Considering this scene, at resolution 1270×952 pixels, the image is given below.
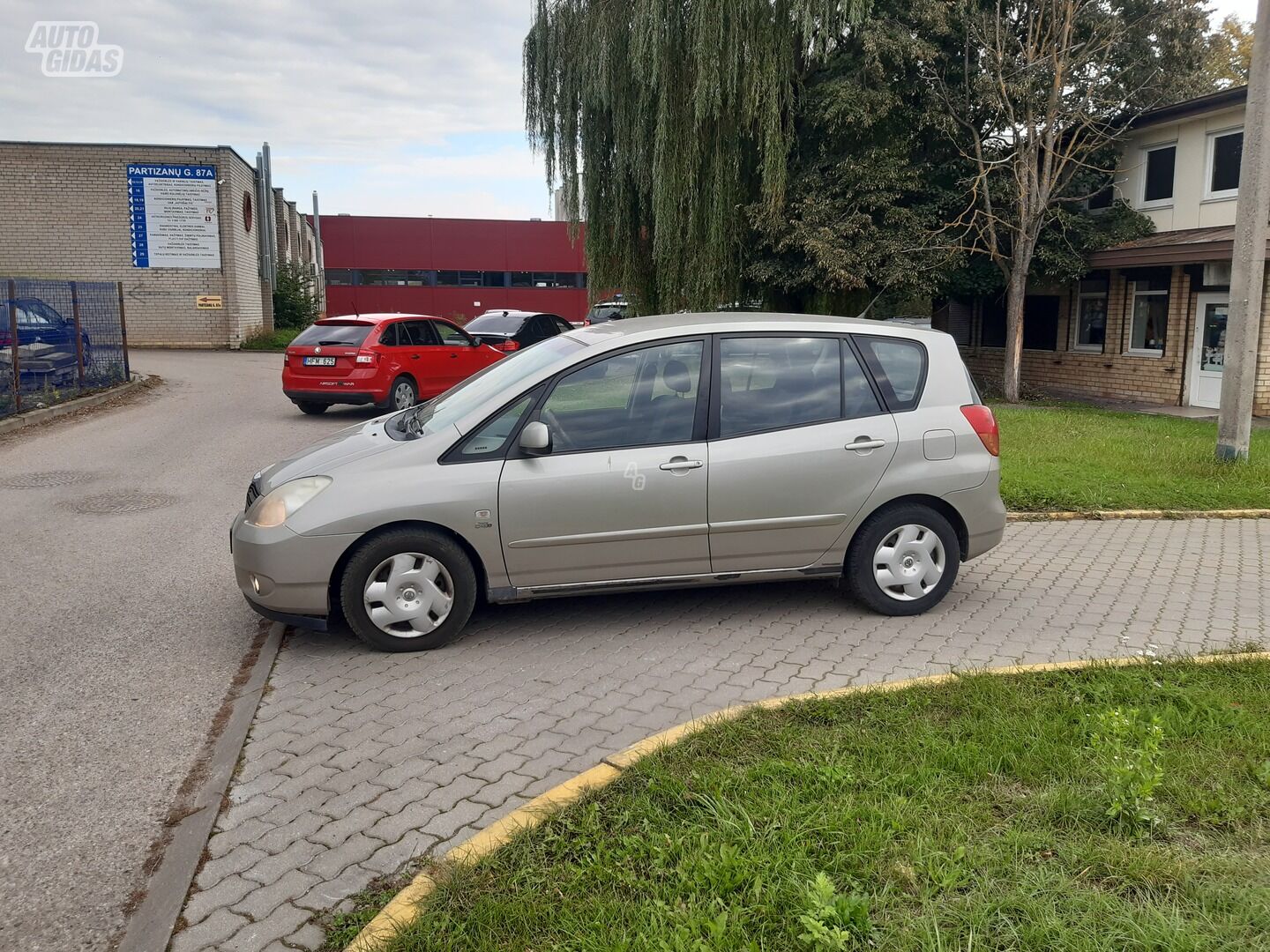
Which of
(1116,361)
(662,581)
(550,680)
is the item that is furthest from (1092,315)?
(550,680)

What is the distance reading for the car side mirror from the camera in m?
5.23

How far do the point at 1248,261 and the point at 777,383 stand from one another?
7.92m

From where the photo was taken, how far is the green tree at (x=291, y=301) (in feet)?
118

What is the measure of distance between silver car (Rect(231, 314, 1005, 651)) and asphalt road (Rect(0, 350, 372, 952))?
753 mm

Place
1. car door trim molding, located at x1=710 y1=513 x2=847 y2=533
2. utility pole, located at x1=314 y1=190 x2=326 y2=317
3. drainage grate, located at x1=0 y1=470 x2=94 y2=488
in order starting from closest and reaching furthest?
1. car door trim molding, located at x1=710 y1=513 x2=847 y2=533
2. drainage grate, located at x1=0 y1=470 x2=94 y2=488
3. utility pole, located at x1=314 y1=190 x2=326 y2=317

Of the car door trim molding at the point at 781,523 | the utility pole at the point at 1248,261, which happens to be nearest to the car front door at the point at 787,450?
the car door trim molding at the point at 781,523

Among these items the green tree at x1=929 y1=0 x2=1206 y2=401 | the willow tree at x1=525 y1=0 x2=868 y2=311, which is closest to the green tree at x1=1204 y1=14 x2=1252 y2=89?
the green tree at x1=929 y1=0 x2=1206 y2=401

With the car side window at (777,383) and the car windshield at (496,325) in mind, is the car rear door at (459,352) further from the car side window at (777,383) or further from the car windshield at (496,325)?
the car side window at (777,383)

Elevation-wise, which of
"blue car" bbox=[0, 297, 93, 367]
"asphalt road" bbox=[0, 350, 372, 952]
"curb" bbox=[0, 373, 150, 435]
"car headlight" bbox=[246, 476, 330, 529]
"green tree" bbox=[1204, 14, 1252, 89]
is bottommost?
"asphalt road" bbox=[0, 350, 372, 952]

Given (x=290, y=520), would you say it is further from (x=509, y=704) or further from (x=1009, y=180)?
(x=1009, y=180)

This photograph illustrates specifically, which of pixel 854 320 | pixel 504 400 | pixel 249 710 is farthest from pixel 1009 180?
pixel 249 710

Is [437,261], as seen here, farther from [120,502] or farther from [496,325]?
[120,502]

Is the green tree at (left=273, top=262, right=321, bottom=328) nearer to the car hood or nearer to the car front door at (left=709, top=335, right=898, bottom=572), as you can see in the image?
the car hood

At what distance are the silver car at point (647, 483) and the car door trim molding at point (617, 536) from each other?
0.01 metres
